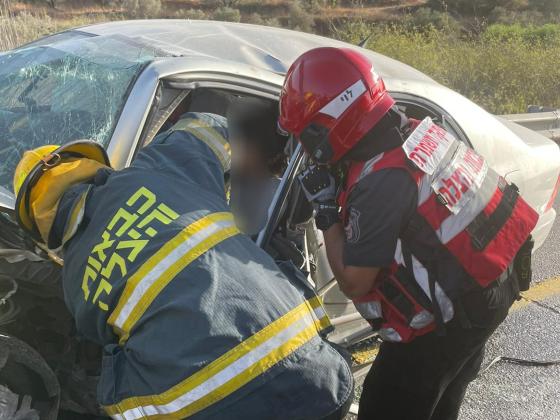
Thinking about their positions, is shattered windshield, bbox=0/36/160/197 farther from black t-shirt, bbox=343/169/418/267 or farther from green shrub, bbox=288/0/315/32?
green shrub, bbox=288/0/315/32

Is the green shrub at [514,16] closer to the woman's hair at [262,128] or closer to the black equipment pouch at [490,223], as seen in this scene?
the woman's hair at [262,128]

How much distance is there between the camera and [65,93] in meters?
2.55

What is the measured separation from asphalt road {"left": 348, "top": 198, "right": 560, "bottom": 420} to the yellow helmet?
1.82 meters

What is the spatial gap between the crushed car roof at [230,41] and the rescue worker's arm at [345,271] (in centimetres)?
101

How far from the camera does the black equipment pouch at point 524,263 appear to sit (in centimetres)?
200

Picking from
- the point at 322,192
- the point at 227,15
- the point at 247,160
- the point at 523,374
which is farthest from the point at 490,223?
the point at 227,15

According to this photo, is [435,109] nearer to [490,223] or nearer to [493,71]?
[490,223]

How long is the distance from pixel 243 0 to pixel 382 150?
27028 millimetres

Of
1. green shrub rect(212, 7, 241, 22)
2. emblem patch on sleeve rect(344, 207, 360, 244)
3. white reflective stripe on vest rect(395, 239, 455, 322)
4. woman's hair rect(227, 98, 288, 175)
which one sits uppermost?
woman's hair rect(227, 98, 288, 175)

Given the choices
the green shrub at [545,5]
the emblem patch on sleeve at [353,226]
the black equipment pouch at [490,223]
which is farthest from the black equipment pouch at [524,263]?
the green shrub at [545,5]

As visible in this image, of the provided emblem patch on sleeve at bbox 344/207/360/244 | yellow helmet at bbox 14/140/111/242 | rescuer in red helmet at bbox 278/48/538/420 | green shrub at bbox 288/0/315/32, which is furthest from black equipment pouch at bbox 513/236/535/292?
green shrub at bbox 288/0/315/32

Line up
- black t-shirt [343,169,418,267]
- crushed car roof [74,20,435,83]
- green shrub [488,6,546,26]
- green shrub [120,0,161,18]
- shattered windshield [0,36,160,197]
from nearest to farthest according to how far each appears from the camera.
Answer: black t-shirt [343,169,418,267] → shattered windshield [0,36,160,197] → crushed car roof [74,20,435,83] → green shrub [120,0,161,18] → green shrub [488,6,546,26]

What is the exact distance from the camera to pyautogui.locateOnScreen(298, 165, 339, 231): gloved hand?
6.40ft

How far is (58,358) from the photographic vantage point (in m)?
1.91
